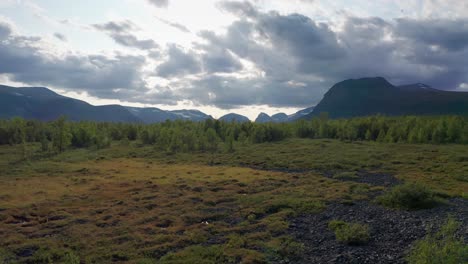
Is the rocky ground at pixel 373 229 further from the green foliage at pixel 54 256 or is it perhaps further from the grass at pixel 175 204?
the green foliage at pixel 54 256

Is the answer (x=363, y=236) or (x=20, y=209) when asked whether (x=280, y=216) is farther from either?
(x=20, y=209)

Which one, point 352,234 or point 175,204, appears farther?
point 175,204

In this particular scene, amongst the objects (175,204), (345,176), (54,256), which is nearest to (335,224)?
(175,204)

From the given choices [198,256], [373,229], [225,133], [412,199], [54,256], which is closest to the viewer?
[198,256]

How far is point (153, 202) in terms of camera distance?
3697cm

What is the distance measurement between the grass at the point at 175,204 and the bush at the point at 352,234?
111 inches

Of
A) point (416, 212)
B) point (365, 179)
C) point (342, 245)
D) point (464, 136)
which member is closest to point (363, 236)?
point (342, 245)

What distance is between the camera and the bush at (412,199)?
29534 mm

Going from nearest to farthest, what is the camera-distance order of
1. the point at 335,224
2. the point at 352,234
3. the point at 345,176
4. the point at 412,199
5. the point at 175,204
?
the point at 352,234, the point at 335,224, the point at 412,199, the point at 175,204, the point at 345,176

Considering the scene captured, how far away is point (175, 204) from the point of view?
36.0 meters

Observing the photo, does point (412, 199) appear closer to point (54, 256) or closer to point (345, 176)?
point (345, 176)

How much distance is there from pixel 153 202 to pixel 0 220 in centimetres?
1335

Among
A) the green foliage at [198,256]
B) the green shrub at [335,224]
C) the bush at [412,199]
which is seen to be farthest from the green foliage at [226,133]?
the green foliage at [198,256]

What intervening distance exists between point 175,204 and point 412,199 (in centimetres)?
2155
